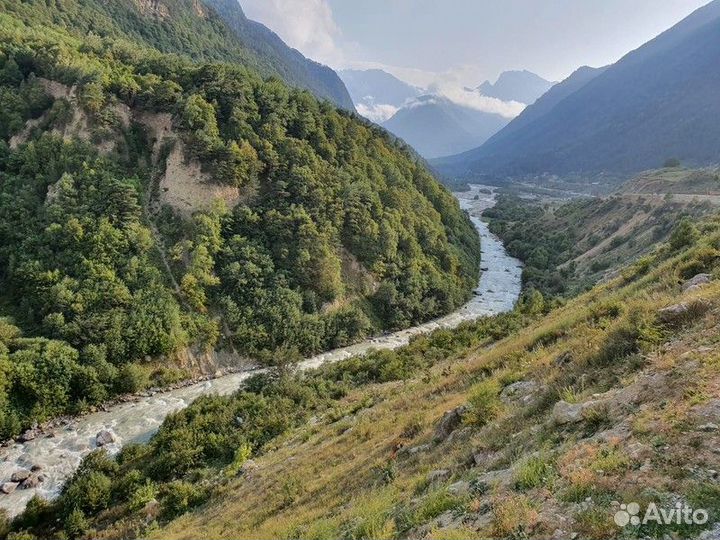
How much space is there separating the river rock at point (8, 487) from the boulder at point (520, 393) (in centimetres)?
2886

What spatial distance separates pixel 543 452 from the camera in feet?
27.7

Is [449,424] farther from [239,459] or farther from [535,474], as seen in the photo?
[239,459]

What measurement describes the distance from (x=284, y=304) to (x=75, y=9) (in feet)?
282

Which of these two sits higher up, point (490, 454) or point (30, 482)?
point (490, 454)

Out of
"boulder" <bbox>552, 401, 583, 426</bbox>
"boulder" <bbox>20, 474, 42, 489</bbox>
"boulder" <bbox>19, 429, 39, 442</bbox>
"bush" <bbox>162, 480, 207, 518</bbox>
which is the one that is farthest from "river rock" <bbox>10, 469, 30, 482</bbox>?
"boulder" <bbox>552, 401, 583, 426</bbox>

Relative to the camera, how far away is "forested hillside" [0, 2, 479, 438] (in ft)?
123

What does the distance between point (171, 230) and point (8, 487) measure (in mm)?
27088

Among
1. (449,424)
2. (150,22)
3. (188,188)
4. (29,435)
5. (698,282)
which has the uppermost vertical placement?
(150,22)

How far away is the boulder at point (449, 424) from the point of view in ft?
42.6

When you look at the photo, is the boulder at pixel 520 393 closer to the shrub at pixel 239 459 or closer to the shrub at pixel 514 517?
the shrub at pixel 514 517

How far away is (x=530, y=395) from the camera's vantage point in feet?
40.9

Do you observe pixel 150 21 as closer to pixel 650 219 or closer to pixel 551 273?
pixel 551 273

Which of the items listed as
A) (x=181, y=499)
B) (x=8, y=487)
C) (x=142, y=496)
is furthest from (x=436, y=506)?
(x=8, y=487)

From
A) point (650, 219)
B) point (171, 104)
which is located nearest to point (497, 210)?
point (650, 219)
